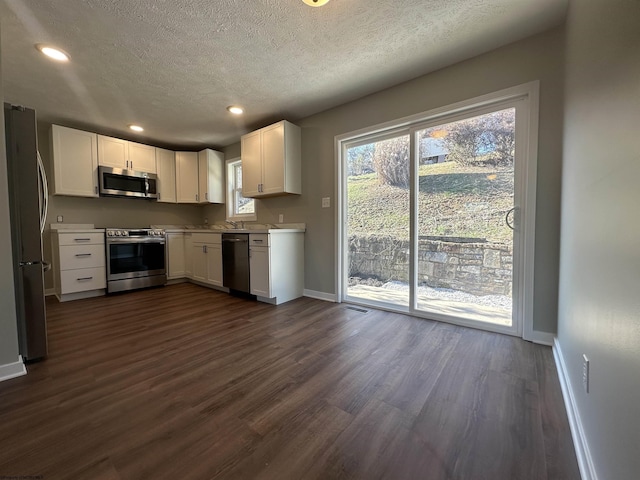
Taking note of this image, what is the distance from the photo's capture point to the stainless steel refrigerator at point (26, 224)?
1.66 meters

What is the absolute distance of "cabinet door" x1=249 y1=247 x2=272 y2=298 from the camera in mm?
3029

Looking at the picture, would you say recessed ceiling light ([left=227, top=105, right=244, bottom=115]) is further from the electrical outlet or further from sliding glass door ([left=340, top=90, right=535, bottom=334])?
the electrical outlet

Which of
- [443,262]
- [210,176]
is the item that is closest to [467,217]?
[443,262]

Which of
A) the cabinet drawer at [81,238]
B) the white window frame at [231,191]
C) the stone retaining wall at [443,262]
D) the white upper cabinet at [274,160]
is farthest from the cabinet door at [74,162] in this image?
the stone retaining wall at [443,262]

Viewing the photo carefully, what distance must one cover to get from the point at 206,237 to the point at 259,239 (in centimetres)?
126

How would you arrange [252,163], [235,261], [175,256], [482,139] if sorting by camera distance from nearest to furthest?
[482,139]
[235,261]
[252,163]
[175,256]

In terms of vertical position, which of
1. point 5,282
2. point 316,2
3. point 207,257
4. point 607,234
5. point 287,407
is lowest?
point 287,407

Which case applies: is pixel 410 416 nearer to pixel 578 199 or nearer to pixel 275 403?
pixel 275 403

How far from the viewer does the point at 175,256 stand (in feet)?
14.0

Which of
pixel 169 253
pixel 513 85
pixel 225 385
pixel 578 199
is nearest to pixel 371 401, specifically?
pixel 225 385

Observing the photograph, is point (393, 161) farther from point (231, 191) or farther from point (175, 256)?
point (175, 256)

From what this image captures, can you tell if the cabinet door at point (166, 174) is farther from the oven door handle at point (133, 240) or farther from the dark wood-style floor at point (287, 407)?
the dark wood-style floor at point (287, 407)

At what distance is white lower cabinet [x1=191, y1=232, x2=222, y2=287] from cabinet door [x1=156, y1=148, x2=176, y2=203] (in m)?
0.87

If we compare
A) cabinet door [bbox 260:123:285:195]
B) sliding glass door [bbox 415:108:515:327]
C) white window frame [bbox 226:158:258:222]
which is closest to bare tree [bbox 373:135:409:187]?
sliding glass door [bbox 415:108:515:327]
